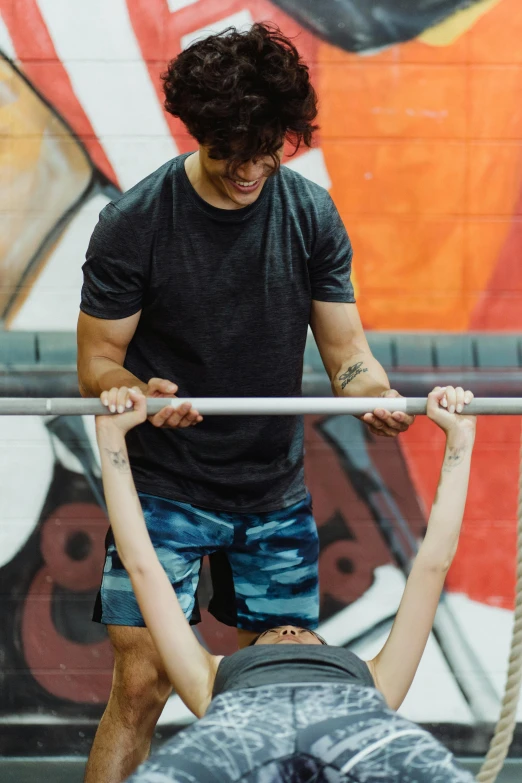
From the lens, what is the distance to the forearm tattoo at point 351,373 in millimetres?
2100

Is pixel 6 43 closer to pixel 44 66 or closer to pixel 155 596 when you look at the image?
pixel 44 66

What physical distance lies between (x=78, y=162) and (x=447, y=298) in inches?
46.5

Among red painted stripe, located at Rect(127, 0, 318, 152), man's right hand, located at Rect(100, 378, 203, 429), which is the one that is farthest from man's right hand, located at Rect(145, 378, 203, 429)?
red painted stripe, located at Rect(127, 0, 318, 152)

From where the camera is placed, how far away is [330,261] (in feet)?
6.81

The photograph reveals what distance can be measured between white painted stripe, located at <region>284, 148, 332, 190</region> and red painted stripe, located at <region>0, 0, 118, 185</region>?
565mm

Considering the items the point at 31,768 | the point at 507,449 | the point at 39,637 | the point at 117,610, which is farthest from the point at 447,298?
the point at 31,768

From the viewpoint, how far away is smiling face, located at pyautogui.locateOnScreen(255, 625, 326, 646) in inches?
72.1

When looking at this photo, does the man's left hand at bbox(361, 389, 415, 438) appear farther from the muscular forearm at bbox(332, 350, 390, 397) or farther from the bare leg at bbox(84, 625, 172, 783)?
the bare leg at bbox(84, 625, 172, 783)

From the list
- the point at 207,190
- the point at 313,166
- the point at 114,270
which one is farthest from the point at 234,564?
the point at 313,166

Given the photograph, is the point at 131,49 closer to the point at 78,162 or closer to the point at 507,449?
the point at 78,162

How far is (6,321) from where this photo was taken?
2.87m

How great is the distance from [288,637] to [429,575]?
12.3 inches

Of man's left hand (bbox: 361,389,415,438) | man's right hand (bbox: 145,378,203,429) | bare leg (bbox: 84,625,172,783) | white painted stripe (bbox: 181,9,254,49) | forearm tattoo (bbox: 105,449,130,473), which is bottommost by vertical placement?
bare leg (bbox: 84,625,172,783)

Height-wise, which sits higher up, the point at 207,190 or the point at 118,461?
the point at 207,190
